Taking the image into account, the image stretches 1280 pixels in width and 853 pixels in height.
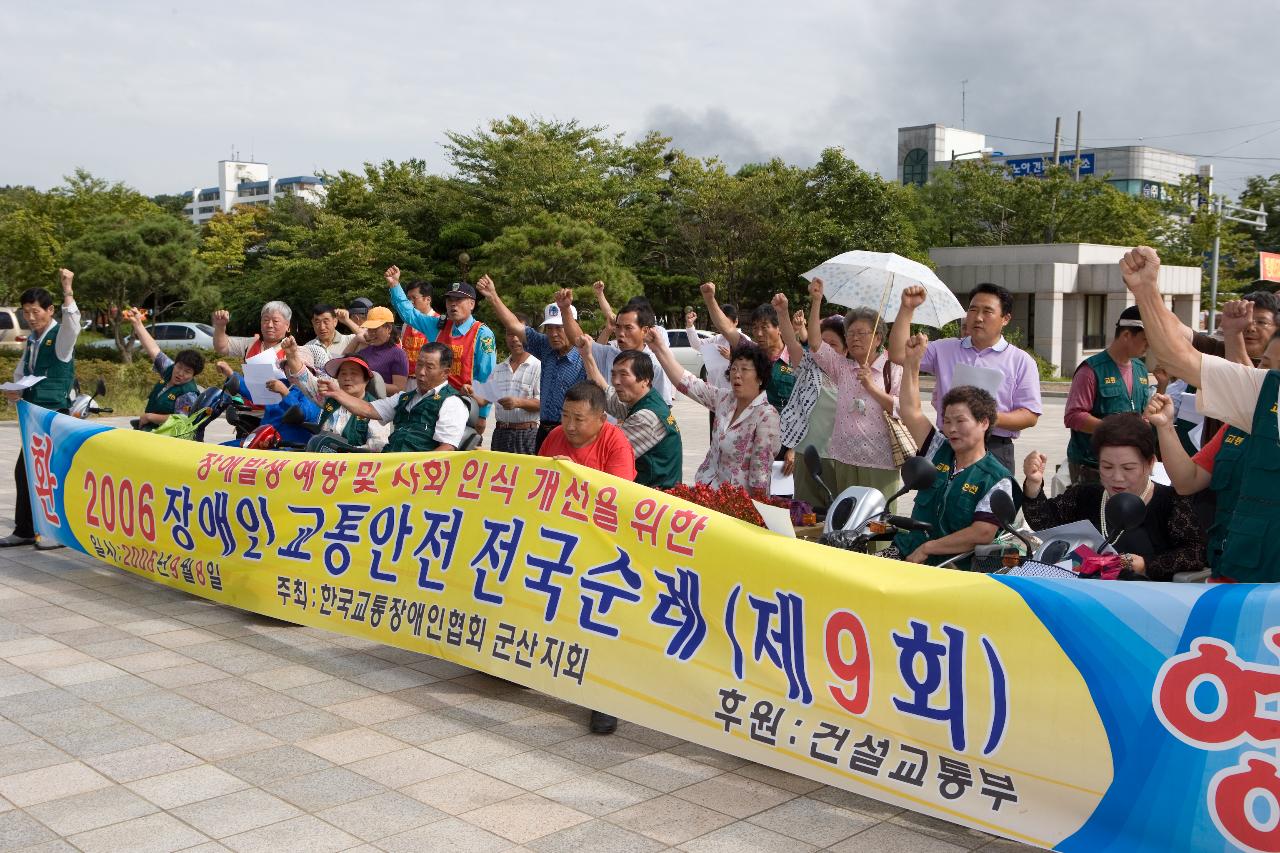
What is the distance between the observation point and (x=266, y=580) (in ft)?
20.1

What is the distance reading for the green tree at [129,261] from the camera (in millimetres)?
32156

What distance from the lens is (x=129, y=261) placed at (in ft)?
108

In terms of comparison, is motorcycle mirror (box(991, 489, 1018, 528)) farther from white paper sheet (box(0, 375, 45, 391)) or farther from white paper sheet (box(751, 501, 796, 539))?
white paper sheet (box(0, 375, 45, 391))

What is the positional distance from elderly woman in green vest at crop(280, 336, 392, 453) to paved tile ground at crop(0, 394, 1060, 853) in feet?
5.56

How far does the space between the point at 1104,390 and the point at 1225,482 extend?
1.98 meters

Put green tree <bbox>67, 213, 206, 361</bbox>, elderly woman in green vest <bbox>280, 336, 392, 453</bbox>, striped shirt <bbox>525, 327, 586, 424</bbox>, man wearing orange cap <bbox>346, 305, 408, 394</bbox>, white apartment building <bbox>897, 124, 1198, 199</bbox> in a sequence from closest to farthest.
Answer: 1. elderly woman in green vest <bbox>280, 336, 392, 453</bbox>
2. striped shirt <bbox>525, 327, 586, 424</bbox>
3. man wearing orange cap <bbox>346, 305, 408, 394</bbox>
4. green tree <bbox>67, 213, 206, 361</bbox>
5. white apartment building <bbox>897, 124, 1198, 199</bbox>

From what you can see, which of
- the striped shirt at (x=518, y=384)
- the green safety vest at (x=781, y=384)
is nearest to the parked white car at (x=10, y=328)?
the striped shirt at (x=518, y=384)

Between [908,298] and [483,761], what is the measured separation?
316cm

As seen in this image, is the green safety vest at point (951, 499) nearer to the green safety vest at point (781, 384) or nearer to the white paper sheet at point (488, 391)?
the green safety vest at point (781, 384)

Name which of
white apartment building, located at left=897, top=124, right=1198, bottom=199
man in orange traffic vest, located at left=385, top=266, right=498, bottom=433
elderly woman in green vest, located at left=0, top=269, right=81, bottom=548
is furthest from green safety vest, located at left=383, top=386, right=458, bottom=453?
white apartment building, located at left=897, top=124, right=1198, bottom=199

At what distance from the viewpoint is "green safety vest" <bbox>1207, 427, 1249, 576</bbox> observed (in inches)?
168

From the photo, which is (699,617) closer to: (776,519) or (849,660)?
(776,519)

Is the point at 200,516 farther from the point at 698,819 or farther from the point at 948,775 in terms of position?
the point at 948,775

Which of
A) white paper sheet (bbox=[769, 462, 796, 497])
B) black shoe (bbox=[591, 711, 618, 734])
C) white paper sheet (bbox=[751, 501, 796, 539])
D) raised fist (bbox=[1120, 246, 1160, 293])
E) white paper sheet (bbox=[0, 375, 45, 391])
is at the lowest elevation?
black shoe (bbox=[591, 711, 618, 734])
